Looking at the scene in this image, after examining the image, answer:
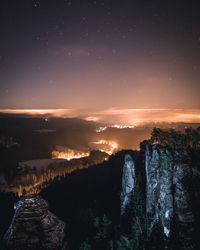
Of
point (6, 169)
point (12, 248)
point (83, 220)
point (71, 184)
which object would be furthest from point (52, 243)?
point (6, 169)

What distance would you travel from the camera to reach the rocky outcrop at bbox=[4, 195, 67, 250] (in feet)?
26.6

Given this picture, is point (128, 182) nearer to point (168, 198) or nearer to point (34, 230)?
point (168, 198)

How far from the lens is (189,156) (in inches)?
1604

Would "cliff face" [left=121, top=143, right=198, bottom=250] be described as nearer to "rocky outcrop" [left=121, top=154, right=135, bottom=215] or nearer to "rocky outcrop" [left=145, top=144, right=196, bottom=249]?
"rocky outcrop" [left=145, top=144, right=196, bottom=249]

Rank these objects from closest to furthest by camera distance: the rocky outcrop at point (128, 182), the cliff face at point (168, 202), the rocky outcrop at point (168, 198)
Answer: the cliff face at point (168, 202) < the rocky outcrop at point (168, 198) < the rocky outcrop at point (128, 182)

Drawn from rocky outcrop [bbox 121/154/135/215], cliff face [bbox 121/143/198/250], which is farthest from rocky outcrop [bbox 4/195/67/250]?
rocky outcrop [bbox 121/154/135/215]

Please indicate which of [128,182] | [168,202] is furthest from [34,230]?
[128,182]

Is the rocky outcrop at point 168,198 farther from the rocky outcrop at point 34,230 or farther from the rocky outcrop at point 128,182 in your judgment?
the rocky outcrop at point 34,230

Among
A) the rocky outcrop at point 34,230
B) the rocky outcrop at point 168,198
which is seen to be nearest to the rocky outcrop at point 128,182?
the rocky outcrop at point 168,198

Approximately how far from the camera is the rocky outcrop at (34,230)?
26.6ft

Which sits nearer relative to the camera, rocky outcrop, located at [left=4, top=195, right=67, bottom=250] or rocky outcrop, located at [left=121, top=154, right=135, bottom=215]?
rocky outcrop, located at [left=4, top=195, right=67, bottom=250]

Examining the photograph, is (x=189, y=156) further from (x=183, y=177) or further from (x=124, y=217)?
(x=124, y=217)

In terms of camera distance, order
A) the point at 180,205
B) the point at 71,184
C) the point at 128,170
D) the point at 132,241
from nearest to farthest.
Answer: the point at 180,205
the point at 132,241
the point at 128,170
the point at 71,184

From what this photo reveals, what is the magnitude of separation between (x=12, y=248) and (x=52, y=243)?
7.99ft
